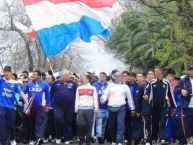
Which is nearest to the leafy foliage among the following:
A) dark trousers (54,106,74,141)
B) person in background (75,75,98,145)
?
dark trousers (54,106,74,141)

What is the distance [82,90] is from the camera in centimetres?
1638

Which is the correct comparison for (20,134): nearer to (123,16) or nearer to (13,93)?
(13,93)

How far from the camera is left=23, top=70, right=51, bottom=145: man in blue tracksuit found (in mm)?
16906

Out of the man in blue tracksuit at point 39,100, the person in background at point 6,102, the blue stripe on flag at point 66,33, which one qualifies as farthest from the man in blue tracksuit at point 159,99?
the person in background at point 6,102

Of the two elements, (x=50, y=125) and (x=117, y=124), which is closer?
(x=117, y=124)

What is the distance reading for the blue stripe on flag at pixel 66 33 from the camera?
15883mm

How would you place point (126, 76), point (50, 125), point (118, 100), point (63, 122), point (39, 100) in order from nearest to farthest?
point (118, 100)
point (39, 100)
point (126, 76)
point (63, 122)
point (50, 125)

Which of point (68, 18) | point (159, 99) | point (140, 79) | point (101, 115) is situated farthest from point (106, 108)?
point (68, 18)

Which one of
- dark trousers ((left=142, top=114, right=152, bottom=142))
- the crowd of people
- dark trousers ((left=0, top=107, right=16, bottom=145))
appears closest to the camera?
dark trousers ((left=0, top=107, right=16, bottom=145))

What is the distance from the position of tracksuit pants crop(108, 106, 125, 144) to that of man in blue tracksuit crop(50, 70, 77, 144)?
160 centimetres

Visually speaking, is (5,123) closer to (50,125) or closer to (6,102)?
(6,102)

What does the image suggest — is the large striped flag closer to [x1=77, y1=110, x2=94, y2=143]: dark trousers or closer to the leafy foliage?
[x1=77, y1=110, x2=94, y2=143]: dark trousers

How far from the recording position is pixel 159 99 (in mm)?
16188

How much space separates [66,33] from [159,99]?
304 cm
